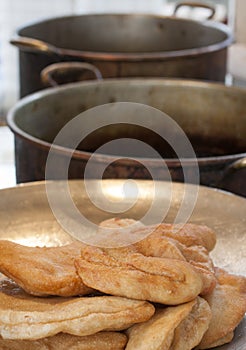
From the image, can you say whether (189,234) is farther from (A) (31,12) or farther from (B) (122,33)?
(A) (31,12)

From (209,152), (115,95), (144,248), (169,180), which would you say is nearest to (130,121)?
(115,95)

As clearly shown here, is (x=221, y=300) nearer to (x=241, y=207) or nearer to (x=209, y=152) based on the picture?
(x=241, y=207)

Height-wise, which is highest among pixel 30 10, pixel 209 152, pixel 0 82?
pixel 209 152

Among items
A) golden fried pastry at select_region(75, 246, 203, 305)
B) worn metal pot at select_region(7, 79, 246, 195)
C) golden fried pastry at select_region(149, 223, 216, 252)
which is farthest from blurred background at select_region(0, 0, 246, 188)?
golden fried pastry at select_region(75, 246, 203, 305)

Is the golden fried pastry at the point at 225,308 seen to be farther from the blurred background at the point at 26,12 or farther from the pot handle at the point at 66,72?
the blurred background at the point at 26,12

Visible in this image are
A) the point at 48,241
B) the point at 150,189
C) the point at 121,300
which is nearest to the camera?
the point at 121,300
